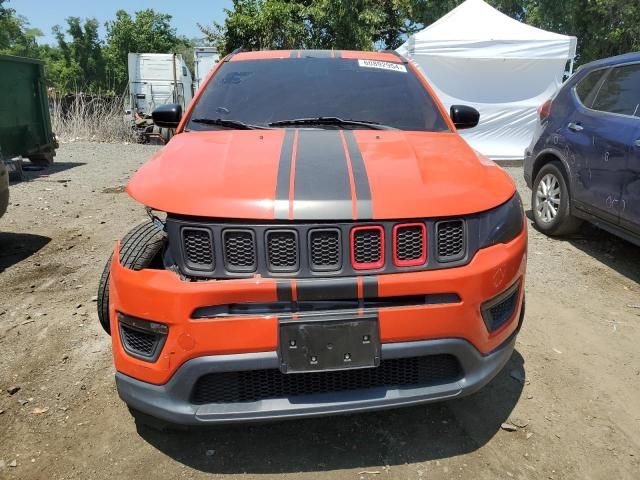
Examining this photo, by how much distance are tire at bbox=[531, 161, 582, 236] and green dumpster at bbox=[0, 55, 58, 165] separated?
8.82 m

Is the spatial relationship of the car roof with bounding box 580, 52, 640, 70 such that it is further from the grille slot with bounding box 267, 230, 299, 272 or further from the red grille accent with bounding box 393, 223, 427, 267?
the grille slot with bounding box 267, 230, 299, 272

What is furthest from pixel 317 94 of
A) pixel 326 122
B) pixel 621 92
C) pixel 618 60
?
pixel 618 60

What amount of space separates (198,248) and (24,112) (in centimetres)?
989

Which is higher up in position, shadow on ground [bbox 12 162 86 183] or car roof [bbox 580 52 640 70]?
car roof [bbox 580 52 640 70]

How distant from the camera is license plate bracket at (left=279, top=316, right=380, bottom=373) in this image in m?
1.87

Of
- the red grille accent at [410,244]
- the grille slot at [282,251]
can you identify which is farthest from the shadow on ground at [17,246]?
the red grille accent at [410,244]

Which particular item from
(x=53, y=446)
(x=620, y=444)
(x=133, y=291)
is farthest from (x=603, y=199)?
(x=53, y=446)

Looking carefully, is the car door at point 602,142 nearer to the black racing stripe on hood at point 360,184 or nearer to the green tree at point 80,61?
the black racing stripe on hood at point 360,184

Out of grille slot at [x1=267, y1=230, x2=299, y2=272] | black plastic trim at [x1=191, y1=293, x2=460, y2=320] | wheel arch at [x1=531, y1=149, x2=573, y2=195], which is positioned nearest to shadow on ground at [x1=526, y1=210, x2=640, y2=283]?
wheel arch at [x1=531, y1=149, x2=573, y2=195]

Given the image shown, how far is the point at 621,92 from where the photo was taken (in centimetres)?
456

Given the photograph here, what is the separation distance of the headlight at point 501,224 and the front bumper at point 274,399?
0.44m

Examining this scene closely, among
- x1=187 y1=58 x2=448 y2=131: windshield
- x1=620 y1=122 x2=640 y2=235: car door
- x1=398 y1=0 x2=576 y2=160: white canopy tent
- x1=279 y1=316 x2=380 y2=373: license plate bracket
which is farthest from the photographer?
x1=398 y1=0 x2=576 y2=160: white canopy tent

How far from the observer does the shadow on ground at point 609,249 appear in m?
4.62

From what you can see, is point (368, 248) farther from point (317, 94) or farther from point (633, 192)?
point (633, 192)
